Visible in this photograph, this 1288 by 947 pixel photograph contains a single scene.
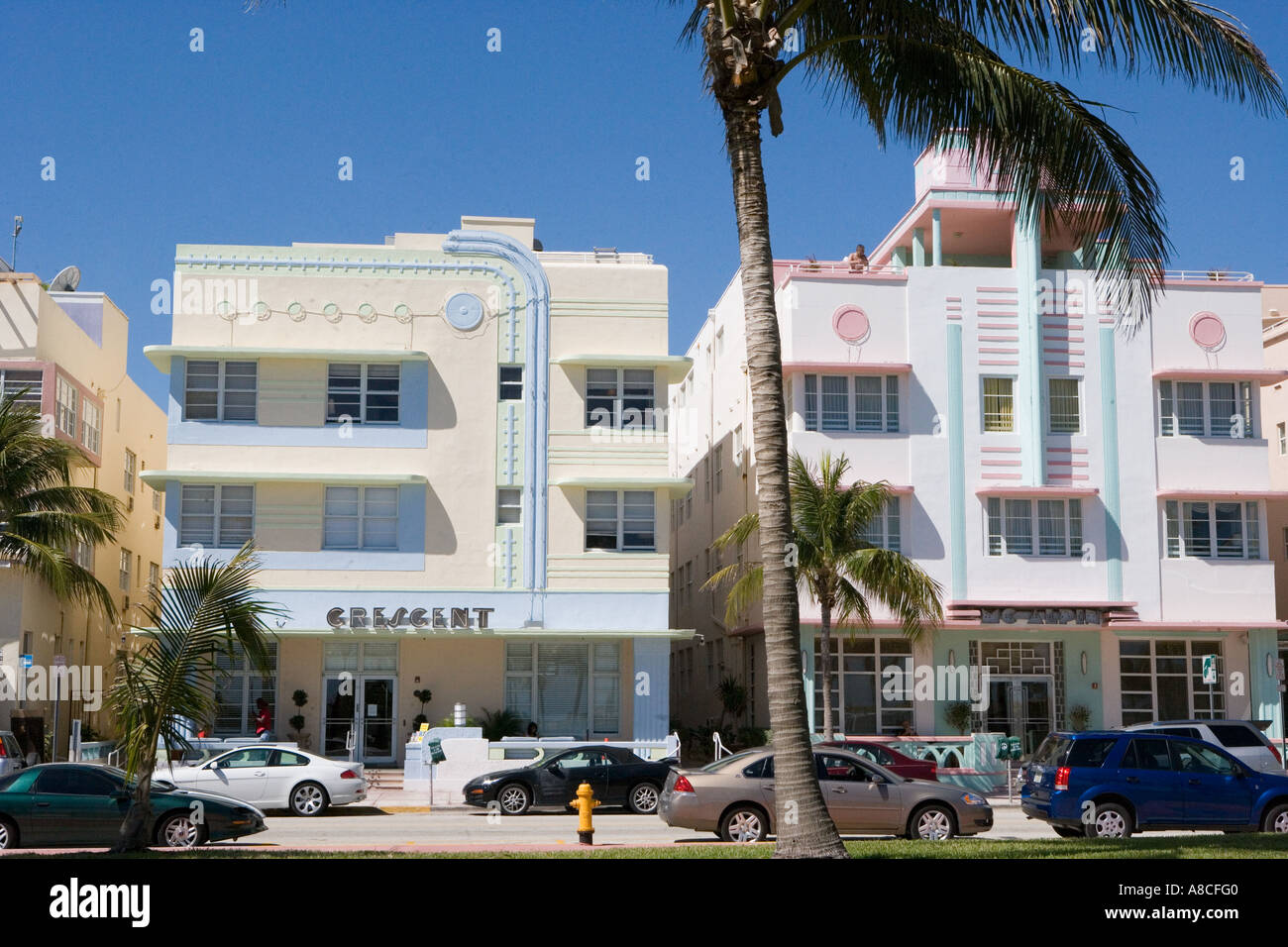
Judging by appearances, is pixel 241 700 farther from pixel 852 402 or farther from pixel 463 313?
pixel 852 402

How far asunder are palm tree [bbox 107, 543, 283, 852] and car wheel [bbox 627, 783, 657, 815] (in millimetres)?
11360

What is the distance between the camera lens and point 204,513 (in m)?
35.3

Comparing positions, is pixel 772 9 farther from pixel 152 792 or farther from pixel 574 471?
pixel 574 471

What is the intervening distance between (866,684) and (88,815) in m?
A: 22.9

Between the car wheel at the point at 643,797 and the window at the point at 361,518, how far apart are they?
11.7m

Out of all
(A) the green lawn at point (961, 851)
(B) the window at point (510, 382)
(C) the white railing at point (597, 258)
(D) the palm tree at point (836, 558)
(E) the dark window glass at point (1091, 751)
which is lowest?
(A) the green lawn at point (961, 851)

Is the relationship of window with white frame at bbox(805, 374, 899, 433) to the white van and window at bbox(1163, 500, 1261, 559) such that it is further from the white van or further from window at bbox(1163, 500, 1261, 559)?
the white van

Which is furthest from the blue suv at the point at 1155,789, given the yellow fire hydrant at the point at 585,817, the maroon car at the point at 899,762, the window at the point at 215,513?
the window at the point at 215,513

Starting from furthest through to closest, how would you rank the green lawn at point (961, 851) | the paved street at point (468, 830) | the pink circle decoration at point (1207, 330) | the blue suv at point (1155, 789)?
the pink circle decoration at point (1207, 330) < the paved street at point (468, 830) < the blue suv at point (1155, 789) < the green lawn at point (961, 851)

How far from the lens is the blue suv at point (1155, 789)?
1956 cm

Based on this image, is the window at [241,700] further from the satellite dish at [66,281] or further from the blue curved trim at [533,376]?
the satellite dish at [66,281]

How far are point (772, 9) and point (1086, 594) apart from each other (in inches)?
1066

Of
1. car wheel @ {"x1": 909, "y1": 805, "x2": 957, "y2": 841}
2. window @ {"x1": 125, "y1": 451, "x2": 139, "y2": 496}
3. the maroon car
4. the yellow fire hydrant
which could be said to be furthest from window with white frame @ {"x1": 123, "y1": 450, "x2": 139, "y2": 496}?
car wheel @ {"x1": 909, "y1": 805, "x2": 957, "y2": 841}
